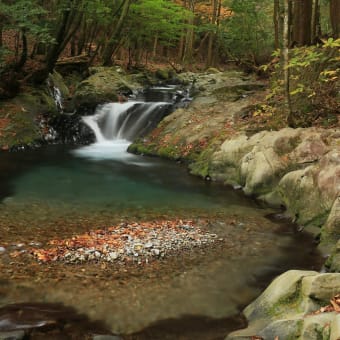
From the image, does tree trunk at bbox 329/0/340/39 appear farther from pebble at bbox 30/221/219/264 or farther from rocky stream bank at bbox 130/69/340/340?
pebble at bbox 30/221/219/264

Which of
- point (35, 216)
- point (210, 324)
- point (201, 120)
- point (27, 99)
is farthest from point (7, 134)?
point (210, 324)

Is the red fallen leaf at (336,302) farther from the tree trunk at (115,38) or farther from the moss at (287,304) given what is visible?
the tree trunk at (115,38)

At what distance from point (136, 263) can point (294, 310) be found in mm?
2631

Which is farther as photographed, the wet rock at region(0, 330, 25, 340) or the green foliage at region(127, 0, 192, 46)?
the green foliage at region(127, 0, 192, 46)

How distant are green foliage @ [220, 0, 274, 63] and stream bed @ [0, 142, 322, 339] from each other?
17.9m

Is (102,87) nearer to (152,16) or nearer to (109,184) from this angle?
(152,16)

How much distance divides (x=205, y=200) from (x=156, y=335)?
18.8 feet

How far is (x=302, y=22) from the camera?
15430mm

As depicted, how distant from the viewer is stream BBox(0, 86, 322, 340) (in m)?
4.96

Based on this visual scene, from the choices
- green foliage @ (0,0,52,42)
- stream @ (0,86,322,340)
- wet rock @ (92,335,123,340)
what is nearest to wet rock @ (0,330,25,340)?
stream @ (0,86,322,340)

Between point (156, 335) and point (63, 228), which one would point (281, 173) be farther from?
point (156, 335)

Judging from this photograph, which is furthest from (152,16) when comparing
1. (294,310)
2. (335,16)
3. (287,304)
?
(294,310)

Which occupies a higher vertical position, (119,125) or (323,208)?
(119,125)

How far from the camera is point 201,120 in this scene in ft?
53.3
